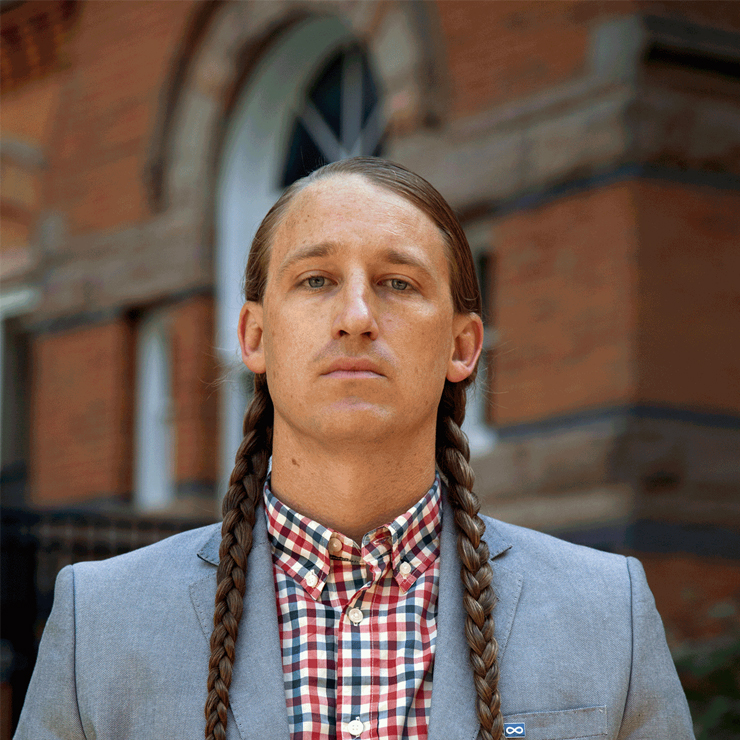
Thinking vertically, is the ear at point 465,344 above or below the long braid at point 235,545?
above

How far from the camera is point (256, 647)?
2396mm

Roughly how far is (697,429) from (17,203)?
718 centimetres

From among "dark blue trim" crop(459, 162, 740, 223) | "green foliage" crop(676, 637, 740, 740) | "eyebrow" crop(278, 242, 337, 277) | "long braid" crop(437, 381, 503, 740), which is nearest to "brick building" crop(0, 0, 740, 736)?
"dark blue trim" crop(459, 162, 740, 223)

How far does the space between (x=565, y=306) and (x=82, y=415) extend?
15.5ft

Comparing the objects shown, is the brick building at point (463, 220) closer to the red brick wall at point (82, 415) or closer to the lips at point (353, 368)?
the red brick wall at point (82, 415)

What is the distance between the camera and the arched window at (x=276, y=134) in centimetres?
913

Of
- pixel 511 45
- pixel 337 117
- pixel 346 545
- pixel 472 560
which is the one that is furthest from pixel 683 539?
pixel 346 545

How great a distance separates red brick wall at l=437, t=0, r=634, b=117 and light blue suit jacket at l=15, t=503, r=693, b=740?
5315 millimetres

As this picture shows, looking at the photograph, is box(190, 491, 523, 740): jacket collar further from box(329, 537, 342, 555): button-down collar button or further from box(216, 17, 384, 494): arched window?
box(216, 17, 384, 494): arched window

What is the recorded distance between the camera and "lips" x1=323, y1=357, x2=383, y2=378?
244cm

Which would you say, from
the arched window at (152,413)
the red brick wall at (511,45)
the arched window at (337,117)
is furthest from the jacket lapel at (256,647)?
the arched window at (152,413)

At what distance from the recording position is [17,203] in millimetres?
11242

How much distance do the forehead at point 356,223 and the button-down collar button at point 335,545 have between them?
2.00 feet

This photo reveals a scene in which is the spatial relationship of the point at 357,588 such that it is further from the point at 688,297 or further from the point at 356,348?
the point at 688,297
